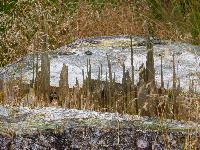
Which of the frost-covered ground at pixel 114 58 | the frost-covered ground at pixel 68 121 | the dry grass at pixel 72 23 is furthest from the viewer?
the dry grass at pixel 72 23

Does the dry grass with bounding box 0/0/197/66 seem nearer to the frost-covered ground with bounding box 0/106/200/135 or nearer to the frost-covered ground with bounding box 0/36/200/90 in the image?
the frost-covered ground with bounding box 0/36/200/90

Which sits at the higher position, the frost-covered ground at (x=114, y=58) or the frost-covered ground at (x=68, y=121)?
the frost-covered ground at (x=114, y=58)

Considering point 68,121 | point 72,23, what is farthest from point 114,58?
point 72,23

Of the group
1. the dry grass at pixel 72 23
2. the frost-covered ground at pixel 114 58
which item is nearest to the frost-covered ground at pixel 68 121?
the frost-covered ground at pixel 114 58

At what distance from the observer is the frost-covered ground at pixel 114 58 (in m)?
5.22

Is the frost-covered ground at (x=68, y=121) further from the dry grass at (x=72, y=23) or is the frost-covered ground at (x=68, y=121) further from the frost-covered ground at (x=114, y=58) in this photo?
the dry grass at (x=72, y=23)

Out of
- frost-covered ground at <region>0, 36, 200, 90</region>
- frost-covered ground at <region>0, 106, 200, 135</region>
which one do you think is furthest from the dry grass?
frost-covered ground at <region>0, 106, 200, 135</region>

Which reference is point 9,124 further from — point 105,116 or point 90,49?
point 90,49

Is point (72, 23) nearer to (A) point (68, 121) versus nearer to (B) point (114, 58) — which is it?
(B) point (114, 58)

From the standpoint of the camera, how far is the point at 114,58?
19.2 feet

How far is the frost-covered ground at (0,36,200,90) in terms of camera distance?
5.22 m

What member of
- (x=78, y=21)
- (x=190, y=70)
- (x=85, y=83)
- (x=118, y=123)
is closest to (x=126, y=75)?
(x=85, y=83)

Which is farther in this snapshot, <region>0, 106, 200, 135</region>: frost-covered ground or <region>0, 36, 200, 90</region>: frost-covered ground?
<region>0, 36, 200, 90</region>: frost-covered ground

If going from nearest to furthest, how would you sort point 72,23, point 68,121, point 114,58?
point 68,121 < point 114,58 < point 72,23
